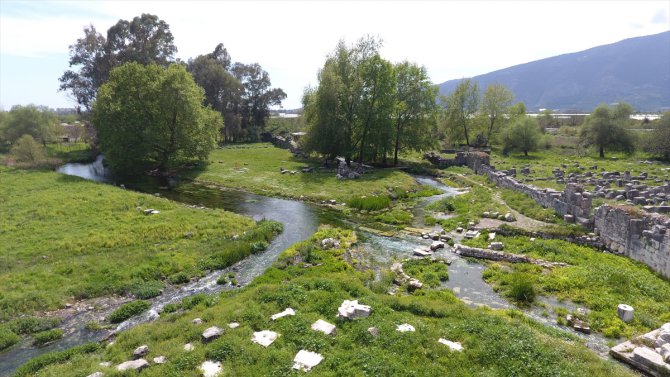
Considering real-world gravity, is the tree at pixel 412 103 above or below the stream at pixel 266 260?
above

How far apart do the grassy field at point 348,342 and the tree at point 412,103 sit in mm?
46940

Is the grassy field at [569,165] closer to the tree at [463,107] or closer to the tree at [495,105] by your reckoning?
the tree at [463,107]

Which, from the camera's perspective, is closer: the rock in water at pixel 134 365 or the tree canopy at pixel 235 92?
the rock in water at pixel 134 365

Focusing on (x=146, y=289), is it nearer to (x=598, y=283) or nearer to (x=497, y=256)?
(x=497, y=256)

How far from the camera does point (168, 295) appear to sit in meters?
20.2

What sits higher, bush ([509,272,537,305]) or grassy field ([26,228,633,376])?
grassy field ([26,228,633,376])

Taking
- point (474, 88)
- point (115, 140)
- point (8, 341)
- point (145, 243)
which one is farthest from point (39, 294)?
point (474, 88)

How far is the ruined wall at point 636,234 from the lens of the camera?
21188 mm

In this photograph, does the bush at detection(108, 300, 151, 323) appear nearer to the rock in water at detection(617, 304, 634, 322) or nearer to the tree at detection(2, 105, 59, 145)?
the rock in water at detection(617, 304, 634, 322)

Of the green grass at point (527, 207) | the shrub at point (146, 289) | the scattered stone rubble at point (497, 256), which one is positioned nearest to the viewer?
the shrub at point (146, 289)

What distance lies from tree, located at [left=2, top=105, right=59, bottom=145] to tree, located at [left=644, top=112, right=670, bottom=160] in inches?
4534

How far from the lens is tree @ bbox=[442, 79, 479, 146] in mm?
83062

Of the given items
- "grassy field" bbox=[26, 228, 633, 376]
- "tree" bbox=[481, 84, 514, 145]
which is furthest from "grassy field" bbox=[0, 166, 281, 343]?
"tree" bbox=[481, 84, 514, 145]

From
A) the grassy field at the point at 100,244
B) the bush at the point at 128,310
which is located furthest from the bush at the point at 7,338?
the bush at the point at 128,310
